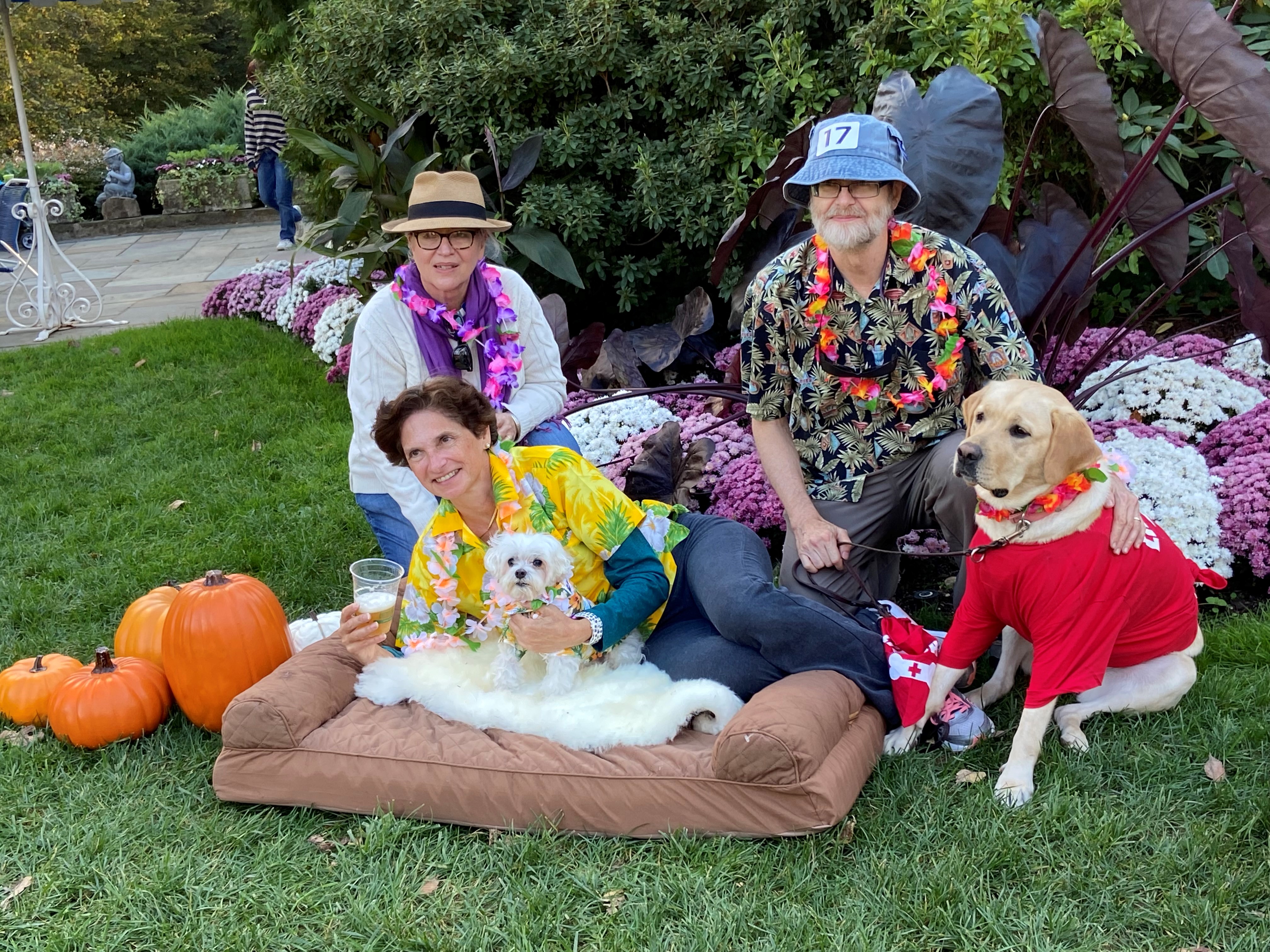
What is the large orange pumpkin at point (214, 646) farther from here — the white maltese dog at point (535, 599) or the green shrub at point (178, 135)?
the green shrub at point (178, 135)

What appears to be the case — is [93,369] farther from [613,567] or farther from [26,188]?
[613,567]

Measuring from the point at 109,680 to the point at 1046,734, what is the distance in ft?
9.40

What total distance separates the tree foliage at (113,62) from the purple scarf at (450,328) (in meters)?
21.8

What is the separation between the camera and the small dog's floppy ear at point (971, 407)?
2.86 meters

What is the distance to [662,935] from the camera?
242 cm

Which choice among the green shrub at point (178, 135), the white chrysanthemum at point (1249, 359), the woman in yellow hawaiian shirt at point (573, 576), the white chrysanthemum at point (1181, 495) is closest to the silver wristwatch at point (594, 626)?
the woman in yellow hawaiian shirt at point (573, 576)

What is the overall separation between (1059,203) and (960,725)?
8.20 ft

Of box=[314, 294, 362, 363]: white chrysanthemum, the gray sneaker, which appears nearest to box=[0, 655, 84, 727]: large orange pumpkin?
the gray sneaker

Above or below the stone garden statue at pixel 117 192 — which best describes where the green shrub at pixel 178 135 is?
above

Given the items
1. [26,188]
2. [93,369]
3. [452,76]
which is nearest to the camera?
[452,76]

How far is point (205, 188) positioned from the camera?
17297mm

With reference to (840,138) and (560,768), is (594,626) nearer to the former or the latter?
(560,768)

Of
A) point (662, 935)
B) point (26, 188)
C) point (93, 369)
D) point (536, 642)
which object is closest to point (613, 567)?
point (536, 642)

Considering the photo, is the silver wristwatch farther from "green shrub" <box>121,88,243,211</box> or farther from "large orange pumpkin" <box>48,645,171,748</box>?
"green shrub" <box>121,88,243,211</box>
